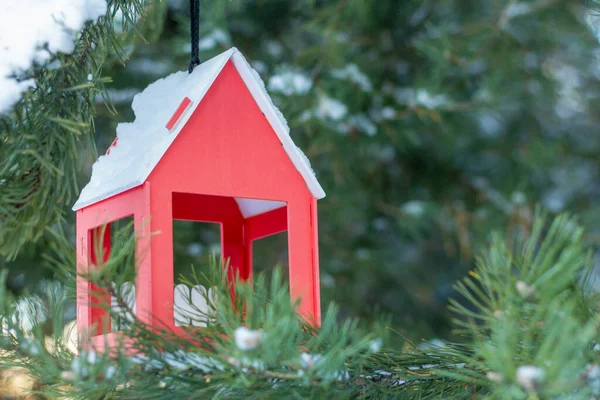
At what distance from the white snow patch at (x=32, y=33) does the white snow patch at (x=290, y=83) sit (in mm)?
635

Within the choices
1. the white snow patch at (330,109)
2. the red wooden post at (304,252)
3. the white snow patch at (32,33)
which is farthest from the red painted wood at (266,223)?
the white snow patch at (330,109)

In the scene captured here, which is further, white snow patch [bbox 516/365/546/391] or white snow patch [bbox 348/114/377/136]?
white snow patch [bbox 348/114/377/136]

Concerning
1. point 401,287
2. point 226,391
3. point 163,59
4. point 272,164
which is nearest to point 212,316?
point 226,391

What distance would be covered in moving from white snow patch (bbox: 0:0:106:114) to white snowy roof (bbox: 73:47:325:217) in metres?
0.09

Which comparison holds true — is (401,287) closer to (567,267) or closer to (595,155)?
(595,155)

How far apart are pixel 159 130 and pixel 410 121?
1.23 metres

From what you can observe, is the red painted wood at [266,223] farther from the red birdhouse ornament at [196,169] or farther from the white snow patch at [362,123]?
the white snow patch at [362,123]

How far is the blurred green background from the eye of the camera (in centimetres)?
142

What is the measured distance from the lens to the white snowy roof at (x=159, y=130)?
1.70ft

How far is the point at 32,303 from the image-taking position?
0.46 metres

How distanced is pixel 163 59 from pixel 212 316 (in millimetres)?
1212

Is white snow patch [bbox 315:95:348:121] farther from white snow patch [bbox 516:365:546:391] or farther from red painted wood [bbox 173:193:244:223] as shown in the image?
white snow patch [bbox 516:365:546:391]

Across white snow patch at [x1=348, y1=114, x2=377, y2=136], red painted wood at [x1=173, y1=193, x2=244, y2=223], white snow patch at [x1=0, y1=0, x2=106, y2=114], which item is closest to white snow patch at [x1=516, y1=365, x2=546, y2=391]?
Answer: white snow patch at [x1=0, y1=0, x2=106, y2=114]

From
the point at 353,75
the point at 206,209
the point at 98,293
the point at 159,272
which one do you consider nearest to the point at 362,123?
the point at 353,75
